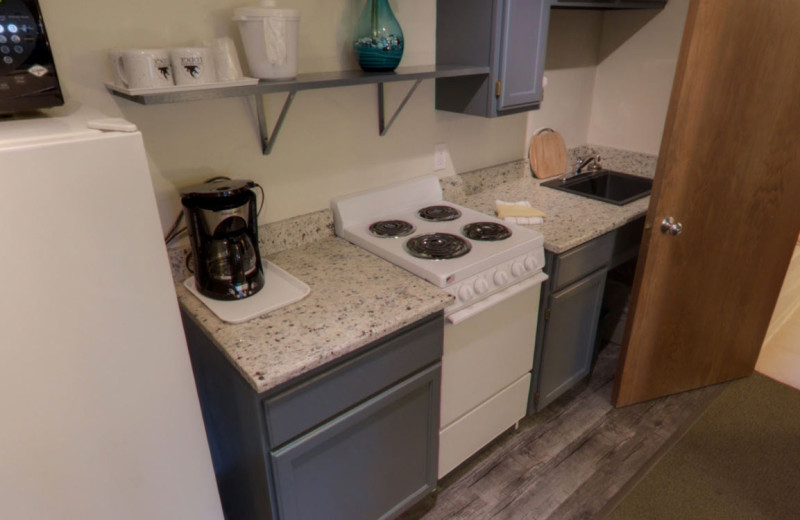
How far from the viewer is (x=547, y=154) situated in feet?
8.38

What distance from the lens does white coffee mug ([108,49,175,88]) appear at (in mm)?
1192

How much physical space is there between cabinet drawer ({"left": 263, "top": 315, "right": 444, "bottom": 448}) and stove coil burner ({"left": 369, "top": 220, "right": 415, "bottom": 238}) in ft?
1.47

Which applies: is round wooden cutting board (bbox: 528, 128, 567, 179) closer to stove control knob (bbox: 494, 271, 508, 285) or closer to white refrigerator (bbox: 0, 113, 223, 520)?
stove control knob (bbox: 494, 271, 508, 285)

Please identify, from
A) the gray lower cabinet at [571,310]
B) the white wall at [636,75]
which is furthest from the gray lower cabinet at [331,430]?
the white wall at [636,75]

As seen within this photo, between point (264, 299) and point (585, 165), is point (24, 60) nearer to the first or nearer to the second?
point (264, 299)

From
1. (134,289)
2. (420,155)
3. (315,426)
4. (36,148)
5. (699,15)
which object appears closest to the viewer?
(36,148)

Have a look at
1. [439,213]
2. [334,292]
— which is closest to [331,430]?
[334,292]

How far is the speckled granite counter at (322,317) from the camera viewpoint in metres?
1.18

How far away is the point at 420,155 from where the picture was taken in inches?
83.4

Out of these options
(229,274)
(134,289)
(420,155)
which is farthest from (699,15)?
(134,289)

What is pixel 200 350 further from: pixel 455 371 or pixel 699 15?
pixel 699 15

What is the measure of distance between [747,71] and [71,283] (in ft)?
6.90

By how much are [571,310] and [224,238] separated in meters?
1.35

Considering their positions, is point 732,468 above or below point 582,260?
below
